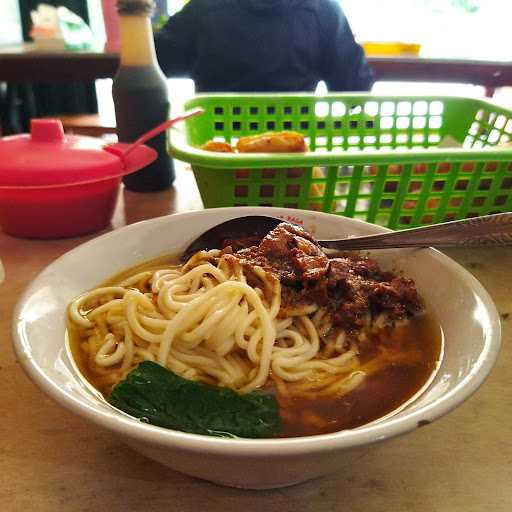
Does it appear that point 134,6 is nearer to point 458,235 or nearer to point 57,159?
point 57,159

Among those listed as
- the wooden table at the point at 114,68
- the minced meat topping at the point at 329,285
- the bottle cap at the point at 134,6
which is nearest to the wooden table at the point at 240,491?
the minced meat topping at the point at 329,285

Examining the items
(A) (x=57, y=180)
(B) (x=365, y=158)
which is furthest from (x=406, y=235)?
(A) (x=57, y=180)

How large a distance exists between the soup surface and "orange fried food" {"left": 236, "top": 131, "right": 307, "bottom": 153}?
42 centimetres

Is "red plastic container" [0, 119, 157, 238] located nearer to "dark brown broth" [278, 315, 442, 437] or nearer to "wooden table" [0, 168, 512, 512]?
"wooden table" [0, 168, 512, 512]

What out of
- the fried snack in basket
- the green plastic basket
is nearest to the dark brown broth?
the green plastic basket

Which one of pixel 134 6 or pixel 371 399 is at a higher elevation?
pixel 134 6

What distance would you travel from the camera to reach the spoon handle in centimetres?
95

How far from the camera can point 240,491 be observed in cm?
69

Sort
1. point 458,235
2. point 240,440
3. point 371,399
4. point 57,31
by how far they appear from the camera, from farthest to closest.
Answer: point 57,31 < point 458,235 < point 371,399 < point 240,440

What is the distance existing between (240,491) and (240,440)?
0.71ft

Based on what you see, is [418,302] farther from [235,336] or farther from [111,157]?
[111,157]

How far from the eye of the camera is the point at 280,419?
0.76 m

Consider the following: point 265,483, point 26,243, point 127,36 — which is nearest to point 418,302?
point 265,483

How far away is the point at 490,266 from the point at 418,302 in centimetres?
51
